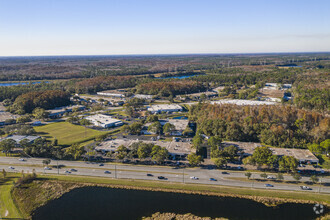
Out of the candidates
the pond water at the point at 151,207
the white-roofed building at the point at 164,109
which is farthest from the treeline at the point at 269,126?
the pond water at the point at 151,207

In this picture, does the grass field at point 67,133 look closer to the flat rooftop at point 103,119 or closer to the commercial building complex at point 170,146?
the flat rooftop at point 103,119

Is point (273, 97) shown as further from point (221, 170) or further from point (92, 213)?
point (92, 213)

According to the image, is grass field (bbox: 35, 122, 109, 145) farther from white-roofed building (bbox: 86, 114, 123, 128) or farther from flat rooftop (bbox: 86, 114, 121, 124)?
flat rooftop (bbox: 86, 114, 121, 124)

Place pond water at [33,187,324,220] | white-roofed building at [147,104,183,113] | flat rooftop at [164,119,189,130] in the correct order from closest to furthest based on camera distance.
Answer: pond water at [33,187,324,220] < flat rooftop at [164,119,189,130] < white-roofed building at [147,104,183,113]

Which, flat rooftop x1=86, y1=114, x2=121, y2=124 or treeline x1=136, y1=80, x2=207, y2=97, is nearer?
flat rooftop x1=86, y1=114, x2=121, y2=124

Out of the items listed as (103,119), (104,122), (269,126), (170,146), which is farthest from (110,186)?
(269,126)

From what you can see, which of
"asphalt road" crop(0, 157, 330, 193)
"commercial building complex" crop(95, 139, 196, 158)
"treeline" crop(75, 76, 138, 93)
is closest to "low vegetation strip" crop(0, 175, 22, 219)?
"asphalt road" crop(0, 157, 330, 193)

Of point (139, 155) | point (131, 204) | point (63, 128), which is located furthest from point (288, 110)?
point (63, 128)
